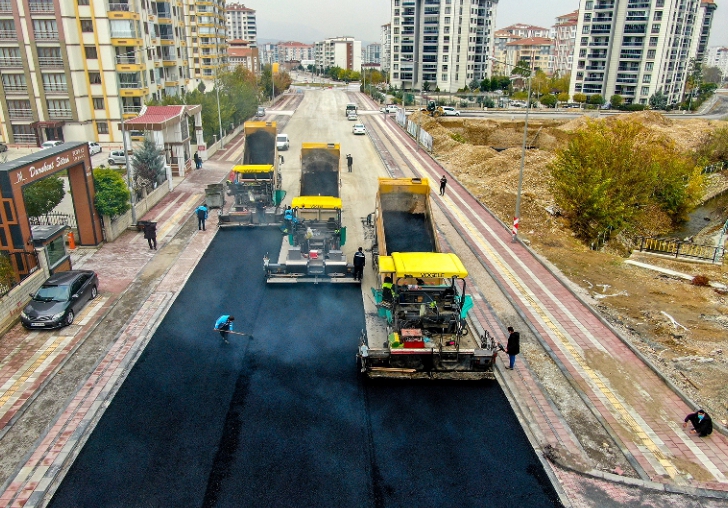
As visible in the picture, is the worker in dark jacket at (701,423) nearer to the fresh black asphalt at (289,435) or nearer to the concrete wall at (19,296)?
the fresh black asphalt at (289,435)

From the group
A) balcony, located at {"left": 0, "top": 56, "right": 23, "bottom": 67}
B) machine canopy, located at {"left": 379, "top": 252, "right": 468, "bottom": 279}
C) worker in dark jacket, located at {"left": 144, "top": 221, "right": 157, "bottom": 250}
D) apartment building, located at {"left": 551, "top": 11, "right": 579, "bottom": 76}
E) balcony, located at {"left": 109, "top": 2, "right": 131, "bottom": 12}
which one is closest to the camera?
machine canopy, located at {"left": 379, "top": 252, "right": 468, "bottom": 279}

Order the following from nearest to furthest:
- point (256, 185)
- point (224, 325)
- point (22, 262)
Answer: point (224, 325)
point (22, 262)
point (256, 185)

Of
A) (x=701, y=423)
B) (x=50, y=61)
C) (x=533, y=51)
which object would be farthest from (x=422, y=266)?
(x=533, y=51)

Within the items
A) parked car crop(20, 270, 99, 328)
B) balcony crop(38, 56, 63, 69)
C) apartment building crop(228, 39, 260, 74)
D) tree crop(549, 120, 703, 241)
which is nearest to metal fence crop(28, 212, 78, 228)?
parked car crop(20, 270, 99, 328)

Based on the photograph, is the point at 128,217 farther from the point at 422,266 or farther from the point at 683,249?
the point at 683,249

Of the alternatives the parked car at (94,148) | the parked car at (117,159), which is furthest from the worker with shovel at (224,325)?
the parked car at (94,148)

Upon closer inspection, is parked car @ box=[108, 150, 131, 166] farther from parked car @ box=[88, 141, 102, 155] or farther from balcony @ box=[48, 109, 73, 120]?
balcony @ box=[48, 109, 73, 120]
